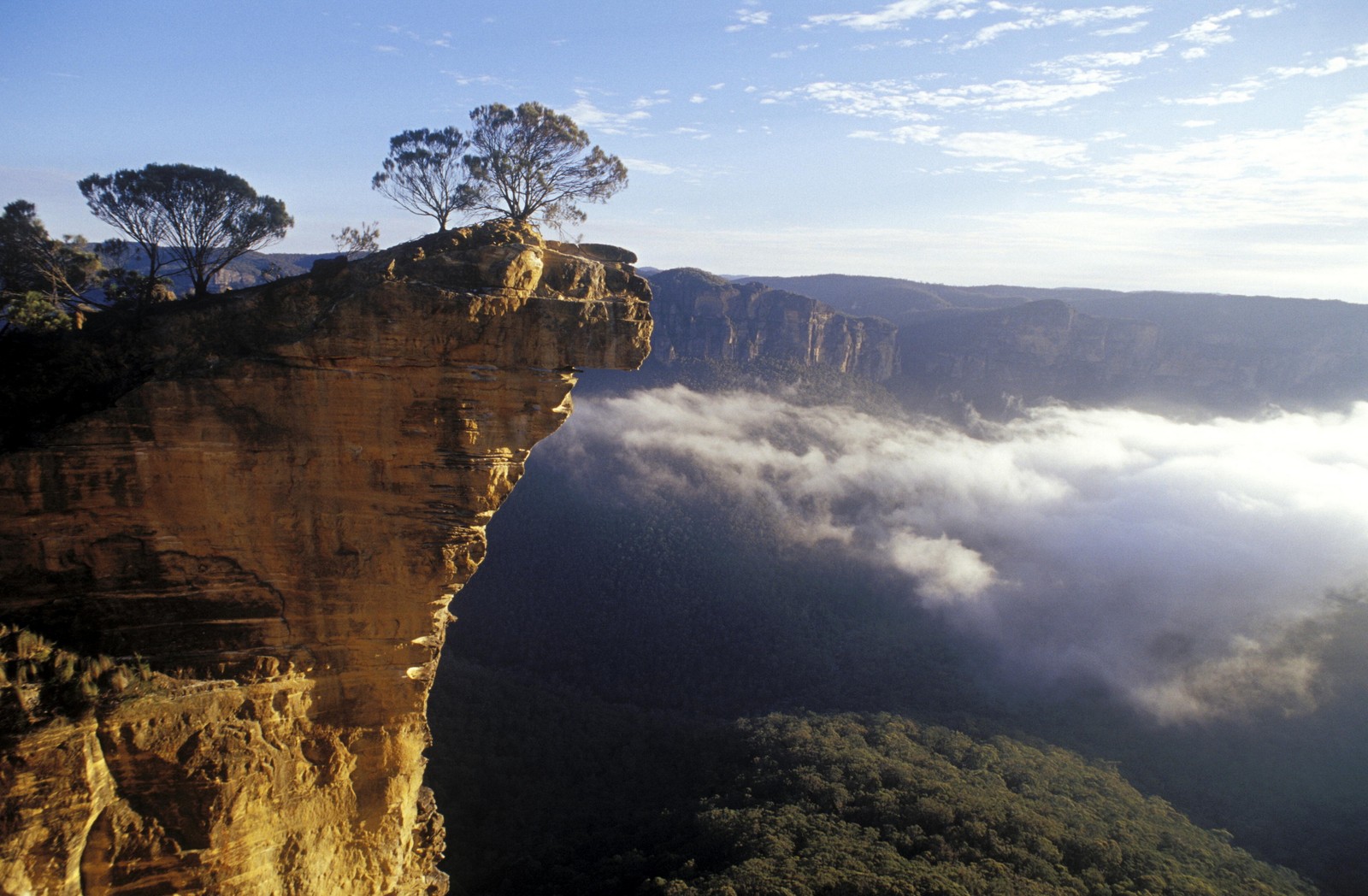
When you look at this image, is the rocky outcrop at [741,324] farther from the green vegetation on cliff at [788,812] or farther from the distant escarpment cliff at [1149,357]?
the green vegetation on cliff at [788,812]

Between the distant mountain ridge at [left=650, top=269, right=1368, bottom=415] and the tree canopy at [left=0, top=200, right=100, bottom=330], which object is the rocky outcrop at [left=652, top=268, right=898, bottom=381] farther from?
the tree canopy at [left=0, top=200, right=100, bottom=330]

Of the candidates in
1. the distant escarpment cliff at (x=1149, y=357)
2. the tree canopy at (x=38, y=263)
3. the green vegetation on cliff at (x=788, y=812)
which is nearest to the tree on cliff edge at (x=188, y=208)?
the tree canopy at (x=38, y=263)

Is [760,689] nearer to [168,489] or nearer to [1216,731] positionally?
[1216,731]

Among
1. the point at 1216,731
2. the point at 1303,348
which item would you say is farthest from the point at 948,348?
the point at 1216,731

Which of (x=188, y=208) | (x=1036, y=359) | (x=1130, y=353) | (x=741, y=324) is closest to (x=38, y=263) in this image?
(x=188, y=208)

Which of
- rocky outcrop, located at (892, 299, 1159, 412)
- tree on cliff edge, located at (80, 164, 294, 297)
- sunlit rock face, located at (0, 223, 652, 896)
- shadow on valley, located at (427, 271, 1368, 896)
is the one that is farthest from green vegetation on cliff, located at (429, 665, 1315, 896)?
rocky outcrop, located at (892, 299, 1159, 412)

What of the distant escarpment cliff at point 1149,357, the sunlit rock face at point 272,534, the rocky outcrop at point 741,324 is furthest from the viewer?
the distant escarpment cliff at point 1149,357
